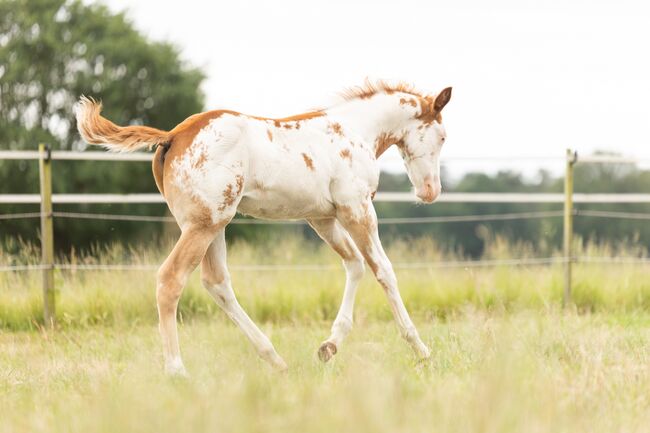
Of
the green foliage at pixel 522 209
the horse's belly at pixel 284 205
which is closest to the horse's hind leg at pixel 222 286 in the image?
the horse's belly at pixel 284 205

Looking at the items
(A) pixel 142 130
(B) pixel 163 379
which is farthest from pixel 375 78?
(B) pixel 163 379

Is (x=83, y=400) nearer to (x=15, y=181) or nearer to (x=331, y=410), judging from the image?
(x=331, y=410)

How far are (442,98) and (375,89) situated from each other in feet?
1.36

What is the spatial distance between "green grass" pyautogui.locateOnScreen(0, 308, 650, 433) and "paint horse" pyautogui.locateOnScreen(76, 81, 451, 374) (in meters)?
0.31

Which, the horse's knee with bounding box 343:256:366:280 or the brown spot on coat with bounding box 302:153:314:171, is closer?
the brown spot on coat with bounding box 302:153:314:171

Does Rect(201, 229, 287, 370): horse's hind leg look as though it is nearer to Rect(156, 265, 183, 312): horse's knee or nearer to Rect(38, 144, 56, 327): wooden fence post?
Rect(156, 265, 183, 312): horse's knee

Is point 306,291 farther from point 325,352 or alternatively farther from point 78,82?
point 78,82

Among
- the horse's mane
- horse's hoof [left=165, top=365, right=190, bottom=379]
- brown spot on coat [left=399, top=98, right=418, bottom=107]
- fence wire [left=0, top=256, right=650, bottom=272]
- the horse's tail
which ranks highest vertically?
the horse's mane

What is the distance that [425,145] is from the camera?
5.21 meters

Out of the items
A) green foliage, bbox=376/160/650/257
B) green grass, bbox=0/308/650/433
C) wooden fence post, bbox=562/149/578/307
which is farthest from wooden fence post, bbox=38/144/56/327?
green foliage, bbox=376/160/650/257

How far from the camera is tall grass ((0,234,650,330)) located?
7.22 m

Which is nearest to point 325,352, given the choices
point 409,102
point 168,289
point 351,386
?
point 168,289

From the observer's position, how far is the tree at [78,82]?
19.5 meters

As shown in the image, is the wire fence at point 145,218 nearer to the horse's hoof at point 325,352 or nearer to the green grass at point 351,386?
the green grass at point 351,386
